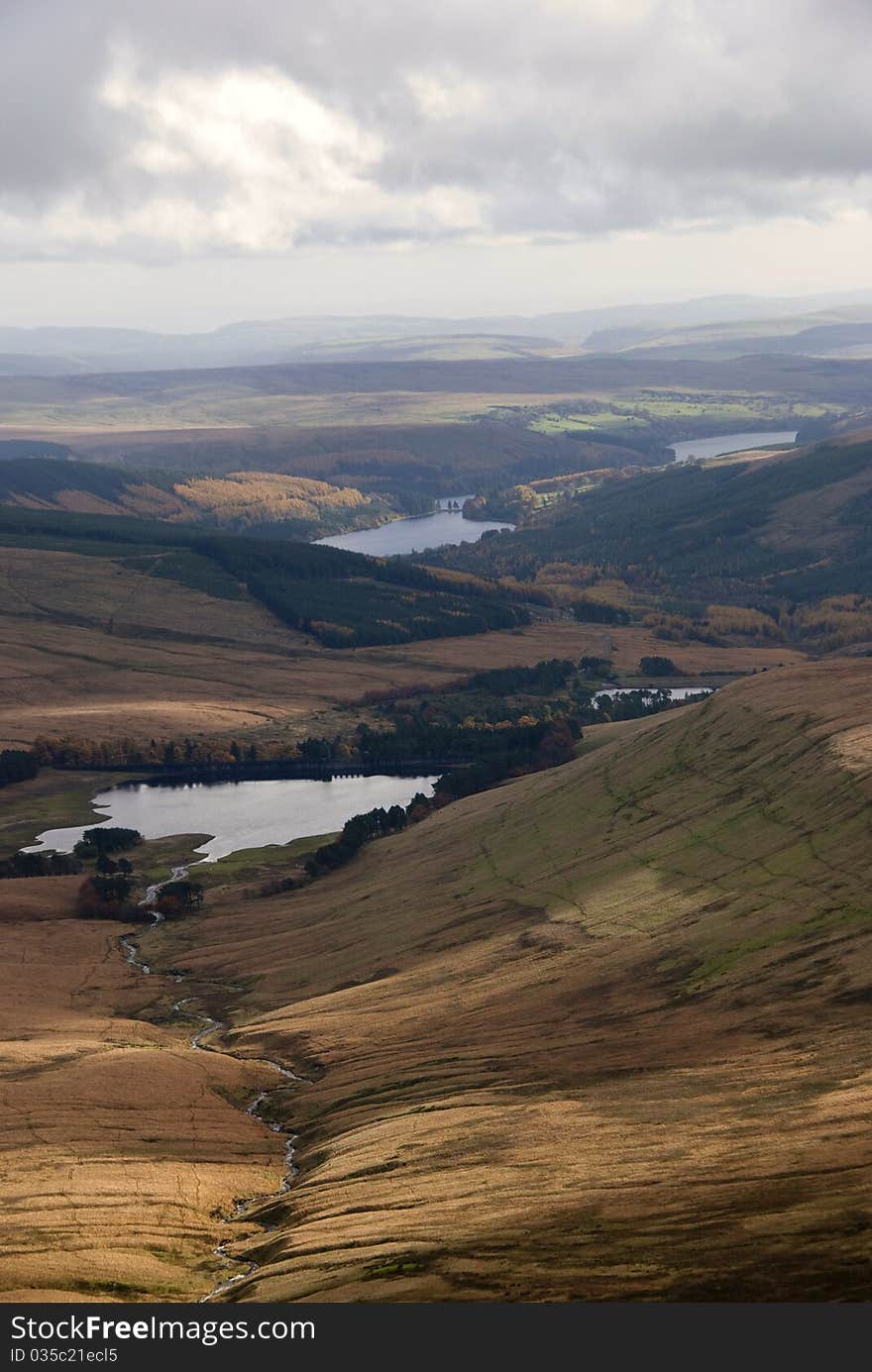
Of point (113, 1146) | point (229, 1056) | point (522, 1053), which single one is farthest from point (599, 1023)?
point (113, 1146)

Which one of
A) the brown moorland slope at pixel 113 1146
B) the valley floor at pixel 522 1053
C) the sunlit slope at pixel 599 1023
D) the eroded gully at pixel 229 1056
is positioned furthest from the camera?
the eroded gully at pixel 229 1056

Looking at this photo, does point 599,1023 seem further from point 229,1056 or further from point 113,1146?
point 113,1146

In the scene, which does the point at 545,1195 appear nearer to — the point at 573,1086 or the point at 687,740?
the point at 573,1086

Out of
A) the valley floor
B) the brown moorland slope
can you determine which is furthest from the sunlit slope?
the brown moorland slope

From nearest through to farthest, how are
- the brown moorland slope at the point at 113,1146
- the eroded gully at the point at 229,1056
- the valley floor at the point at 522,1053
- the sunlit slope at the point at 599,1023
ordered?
1. the sunlit slope at the point at 599,1023
2. the valley floor at the point at 522,1053
3. the brown moorland slope at the point at 113,1146
4. the eroded gully at the point at 229,1056

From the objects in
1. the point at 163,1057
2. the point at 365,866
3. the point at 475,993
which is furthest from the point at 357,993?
the point at 365,866

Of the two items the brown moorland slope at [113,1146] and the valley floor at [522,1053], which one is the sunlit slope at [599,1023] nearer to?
the valley floor at [522,1053]

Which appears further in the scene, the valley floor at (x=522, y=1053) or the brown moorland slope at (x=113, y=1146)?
the brown moorland slope at (x=113, y=1146)

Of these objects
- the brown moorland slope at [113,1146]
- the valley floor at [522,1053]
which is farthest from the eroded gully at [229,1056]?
the valley floor at [522,1053]
